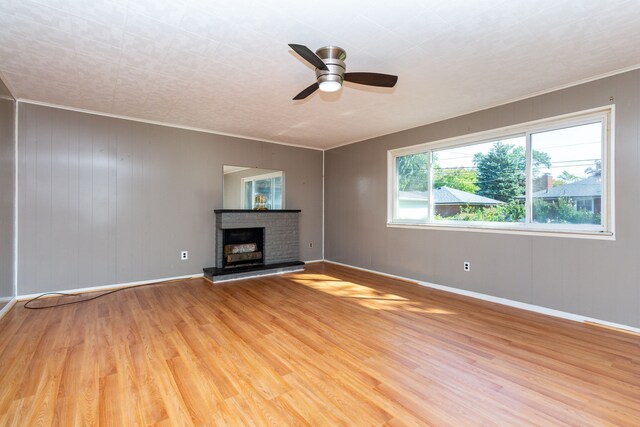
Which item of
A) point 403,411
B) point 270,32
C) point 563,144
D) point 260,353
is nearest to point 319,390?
point 403,411

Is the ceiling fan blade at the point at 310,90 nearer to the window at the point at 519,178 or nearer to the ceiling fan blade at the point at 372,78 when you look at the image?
the ceiling fan blade at the point at 372,78

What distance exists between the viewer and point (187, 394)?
6.07 feet

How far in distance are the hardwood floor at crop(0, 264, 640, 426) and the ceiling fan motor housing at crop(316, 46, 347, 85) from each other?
2.17 m

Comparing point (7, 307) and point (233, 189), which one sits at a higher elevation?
point (233, 189)

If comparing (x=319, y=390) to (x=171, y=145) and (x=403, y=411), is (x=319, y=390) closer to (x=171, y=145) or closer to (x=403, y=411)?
(x=403, y=411)

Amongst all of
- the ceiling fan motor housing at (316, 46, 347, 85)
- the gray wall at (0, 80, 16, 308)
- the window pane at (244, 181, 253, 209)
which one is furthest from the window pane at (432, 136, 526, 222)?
the gray wall at (0, 80, 16, 308)

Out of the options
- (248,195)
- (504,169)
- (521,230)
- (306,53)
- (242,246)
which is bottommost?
(242,246)

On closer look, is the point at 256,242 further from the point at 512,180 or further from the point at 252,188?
the point at 512,180

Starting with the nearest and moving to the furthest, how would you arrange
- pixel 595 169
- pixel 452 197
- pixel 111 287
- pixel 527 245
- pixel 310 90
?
pixel 310 90
pixel 595 169
pixel 527 245
pixel 111 287
pixel 452 197

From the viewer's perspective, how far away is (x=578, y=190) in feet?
10.3

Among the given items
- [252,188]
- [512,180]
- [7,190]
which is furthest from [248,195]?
[512,180]

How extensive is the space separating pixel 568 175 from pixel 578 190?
7.4 inches

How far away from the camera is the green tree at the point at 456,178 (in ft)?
13.4

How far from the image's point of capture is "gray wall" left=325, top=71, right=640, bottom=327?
2.79m
